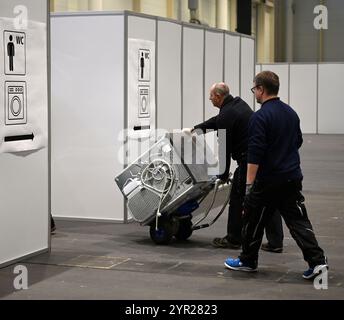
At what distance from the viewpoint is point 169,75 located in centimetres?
1026

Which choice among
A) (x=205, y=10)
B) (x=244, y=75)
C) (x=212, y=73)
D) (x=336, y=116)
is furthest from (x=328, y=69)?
(x=212, y=73)

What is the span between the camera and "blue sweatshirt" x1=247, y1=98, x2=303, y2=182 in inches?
245

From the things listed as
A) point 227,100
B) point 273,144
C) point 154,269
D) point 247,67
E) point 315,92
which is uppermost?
point 247,67

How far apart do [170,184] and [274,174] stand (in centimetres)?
167

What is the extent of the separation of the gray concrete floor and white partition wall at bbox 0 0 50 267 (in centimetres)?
28

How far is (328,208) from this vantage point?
1066 cm

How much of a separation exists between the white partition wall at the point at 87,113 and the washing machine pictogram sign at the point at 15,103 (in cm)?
243

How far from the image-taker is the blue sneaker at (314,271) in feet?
20.7

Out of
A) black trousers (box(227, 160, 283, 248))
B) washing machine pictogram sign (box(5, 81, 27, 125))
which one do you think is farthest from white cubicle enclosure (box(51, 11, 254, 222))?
washing machine pictogram sign (box(5, 81, 27, 125))

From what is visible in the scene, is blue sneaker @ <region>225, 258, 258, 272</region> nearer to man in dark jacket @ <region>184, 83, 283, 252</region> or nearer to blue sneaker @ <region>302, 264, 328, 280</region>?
blue sneaker @ <region>302, 264, 328, 280</region>

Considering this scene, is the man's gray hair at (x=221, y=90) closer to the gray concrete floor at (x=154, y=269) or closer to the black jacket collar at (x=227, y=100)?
the black jacket collar at (x=227, y=100)

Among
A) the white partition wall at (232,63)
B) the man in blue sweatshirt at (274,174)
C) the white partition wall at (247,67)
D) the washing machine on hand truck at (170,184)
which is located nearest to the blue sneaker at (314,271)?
the man in blue sweatshirt at (274,174)

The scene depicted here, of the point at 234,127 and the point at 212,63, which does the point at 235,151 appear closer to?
the point at 234,127

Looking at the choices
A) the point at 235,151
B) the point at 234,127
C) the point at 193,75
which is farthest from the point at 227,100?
the point at 193,75
